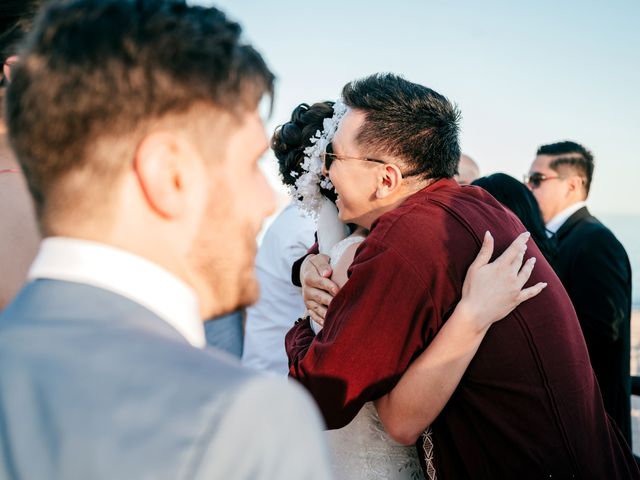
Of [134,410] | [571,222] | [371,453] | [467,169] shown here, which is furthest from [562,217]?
[134,410]

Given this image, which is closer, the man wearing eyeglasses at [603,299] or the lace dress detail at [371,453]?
the lace dress detail at [371,453]

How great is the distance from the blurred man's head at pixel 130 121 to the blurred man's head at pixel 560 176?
15.0 feet

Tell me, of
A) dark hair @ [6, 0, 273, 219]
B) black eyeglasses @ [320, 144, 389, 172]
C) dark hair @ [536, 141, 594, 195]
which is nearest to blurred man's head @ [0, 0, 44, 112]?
dark hair @ [6, 0, 273, 219]

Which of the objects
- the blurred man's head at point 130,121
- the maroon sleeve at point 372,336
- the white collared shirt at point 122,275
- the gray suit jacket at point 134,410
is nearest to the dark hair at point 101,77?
the blurred man's head at point 130,121

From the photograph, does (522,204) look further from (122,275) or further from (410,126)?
(122,275)

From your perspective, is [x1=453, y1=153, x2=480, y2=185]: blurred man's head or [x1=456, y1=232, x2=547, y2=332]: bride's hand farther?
[x1=453, y1=153, x2=480, y2=185]: blurred man's head

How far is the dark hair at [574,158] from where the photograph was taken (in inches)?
201

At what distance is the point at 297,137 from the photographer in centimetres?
282

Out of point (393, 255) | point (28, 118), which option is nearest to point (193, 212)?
point (28, 118)

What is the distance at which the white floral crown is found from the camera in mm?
2467

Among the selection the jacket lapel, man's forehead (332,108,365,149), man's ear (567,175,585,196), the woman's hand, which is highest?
man's forehead (332,108,365,149)

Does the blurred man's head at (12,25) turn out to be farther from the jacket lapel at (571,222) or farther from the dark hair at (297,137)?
the jacket lapel at (571,222)

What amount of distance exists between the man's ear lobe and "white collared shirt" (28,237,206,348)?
90 mm

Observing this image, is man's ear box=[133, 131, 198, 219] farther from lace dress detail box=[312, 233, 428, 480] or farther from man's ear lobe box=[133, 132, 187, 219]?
lace dress detail box=[312, 233, 428, 480]
